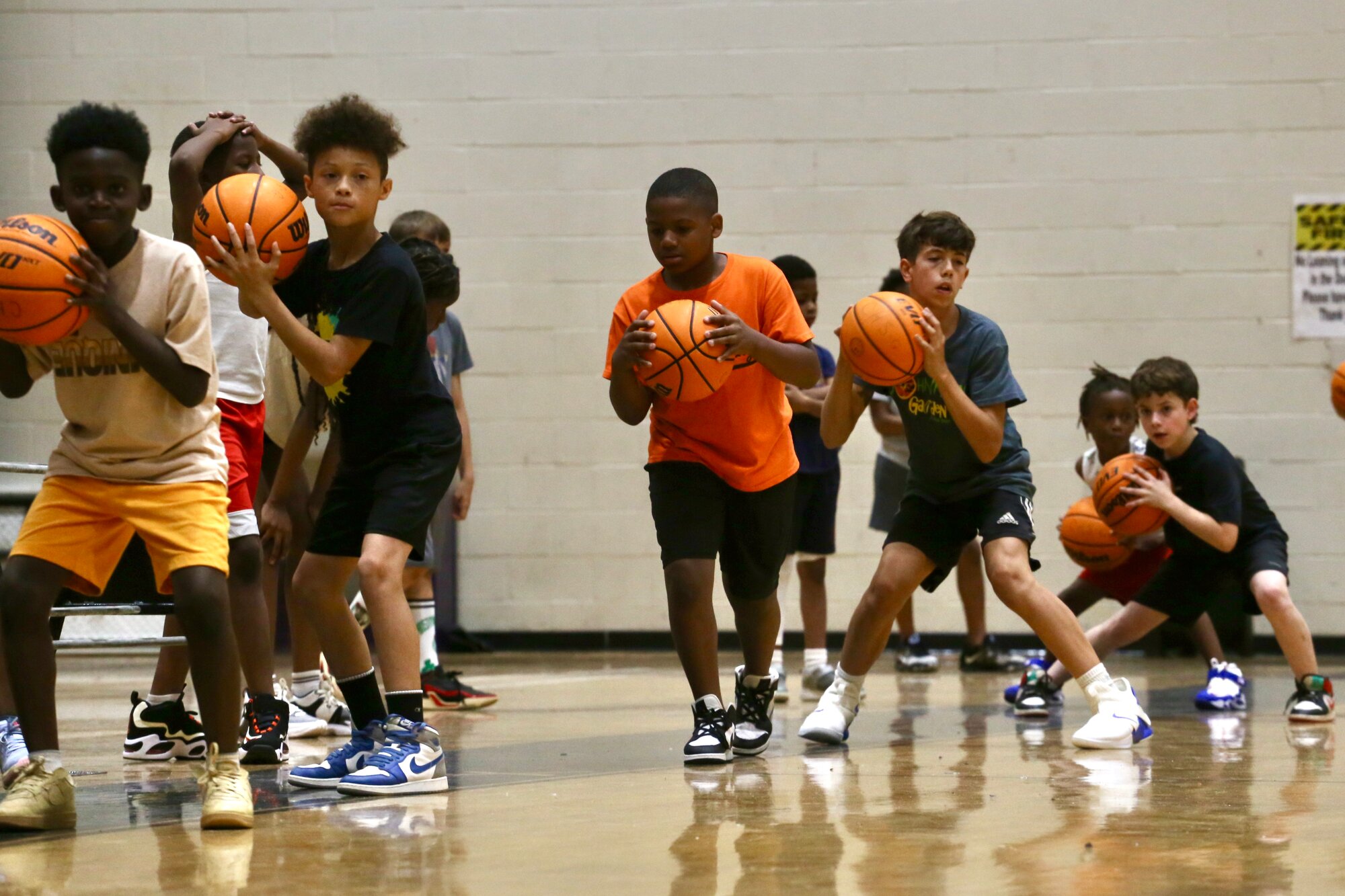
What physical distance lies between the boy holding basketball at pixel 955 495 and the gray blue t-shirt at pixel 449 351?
1.95 meters

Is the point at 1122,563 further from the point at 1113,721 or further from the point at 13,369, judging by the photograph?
Result: the point at 13,369

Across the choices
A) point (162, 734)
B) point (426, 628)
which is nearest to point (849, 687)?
point (426, 628)

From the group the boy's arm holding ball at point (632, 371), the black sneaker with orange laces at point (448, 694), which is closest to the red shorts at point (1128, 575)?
the black sneaker with orange laces at point (448, 694)

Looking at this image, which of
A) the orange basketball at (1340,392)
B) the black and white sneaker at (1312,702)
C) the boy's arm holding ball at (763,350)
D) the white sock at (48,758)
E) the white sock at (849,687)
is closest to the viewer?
the white sock at (48,758)

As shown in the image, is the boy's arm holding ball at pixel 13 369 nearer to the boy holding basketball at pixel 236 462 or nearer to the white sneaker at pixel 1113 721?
the boy holding basketball at pixel 236 462

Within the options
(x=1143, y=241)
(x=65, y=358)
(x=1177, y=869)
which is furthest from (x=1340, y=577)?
(x=65, y=358)

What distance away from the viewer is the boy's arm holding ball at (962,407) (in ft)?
14.6

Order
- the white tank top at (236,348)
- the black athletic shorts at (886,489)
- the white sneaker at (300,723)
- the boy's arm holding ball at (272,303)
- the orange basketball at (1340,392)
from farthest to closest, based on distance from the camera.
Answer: the black athletic shorts at (886,489)
the orange basketball at (1340,392)
the white sneaker at (300,723)
the white tank top at (236,348)
the boy's arm holding ball at (272,303)

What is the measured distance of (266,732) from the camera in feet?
14.4

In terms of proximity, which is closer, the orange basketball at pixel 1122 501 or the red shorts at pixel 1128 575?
the orange basketball at pixel 1122 501

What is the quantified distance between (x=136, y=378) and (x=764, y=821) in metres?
1.64

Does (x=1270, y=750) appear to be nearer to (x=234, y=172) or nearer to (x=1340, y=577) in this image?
(x=234, y=172)

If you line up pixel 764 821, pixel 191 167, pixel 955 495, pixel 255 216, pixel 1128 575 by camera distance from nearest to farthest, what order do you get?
1. pixel 764 821
2. pixel 255 216
3. pixel 191 167
4. pixel 955 495
5. pixel 1128 575

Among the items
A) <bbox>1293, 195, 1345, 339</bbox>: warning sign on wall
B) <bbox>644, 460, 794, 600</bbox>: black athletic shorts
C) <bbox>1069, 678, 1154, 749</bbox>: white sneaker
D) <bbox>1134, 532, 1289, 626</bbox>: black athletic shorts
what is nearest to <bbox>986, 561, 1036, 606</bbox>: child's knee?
<bbox>1069, 678, 1154, 749</bbox>: white sneaker
